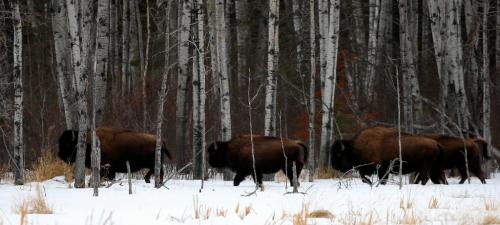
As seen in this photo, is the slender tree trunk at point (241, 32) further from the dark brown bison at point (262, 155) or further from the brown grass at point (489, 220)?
the brown grass at point (489, 220)

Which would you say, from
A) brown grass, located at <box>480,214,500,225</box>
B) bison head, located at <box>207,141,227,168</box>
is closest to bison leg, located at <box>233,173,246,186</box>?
bison head, located at <box>207,141,227,168</box>

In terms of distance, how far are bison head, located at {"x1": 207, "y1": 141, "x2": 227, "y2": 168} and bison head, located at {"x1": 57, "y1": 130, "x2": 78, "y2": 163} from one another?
246 cm

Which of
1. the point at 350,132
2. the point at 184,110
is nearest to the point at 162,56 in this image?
the point at 350,132

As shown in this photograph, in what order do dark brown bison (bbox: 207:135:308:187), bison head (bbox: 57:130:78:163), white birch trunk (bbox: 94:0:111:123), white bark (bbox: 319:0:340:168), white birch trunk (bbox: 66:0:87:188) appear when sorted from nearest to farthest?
white birch trunk (bbox: 66:0:87:188) → dark brown bison (bbox: 207:135:308:187) → bison head (bbox: 57:130:78:163) → white birch trunk (bbox: 94:0:111:123) → white bark (bbox: 319:0:340:168)

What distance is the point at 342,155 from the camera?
1416cm

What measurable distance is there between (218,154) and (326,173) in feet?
9.42

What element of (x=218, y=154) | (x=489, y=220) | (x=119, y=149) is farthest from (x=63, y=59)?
(x=489, y=220)

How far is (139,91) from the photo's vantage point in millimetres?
20312

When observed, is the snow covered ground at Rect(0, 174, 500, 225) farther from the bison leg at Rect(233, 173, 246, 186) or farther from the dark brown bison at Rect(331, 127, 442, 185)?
the dark brown bison at Rect(331, 127, 442, 185)

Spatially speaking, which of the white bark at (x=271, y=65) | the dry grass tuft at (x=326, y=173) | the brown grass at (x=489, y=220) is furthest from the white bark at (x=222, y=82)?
the brown grass at (x=489, y=220)

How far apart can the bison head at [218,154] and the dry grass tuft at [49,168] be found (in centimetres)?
258

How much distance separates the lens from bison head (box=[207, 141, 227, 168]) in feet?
45.1

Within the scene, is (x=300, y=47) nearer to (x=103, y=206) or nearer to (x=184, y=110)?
(x=184, y=110)

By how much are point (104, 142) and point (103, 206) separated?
5.79 m
